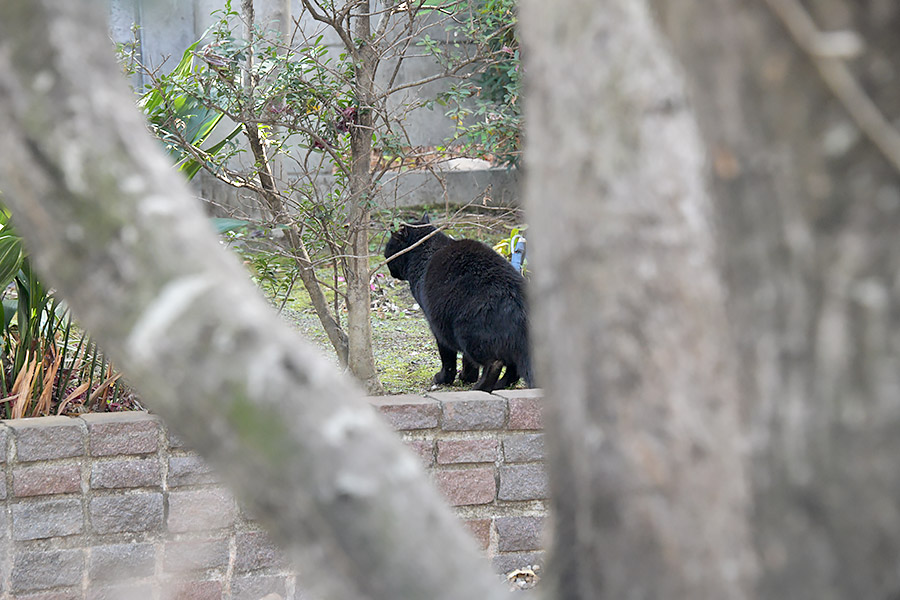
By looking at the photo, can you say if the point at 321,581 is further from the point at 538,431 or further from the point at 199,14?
the point at 199,14

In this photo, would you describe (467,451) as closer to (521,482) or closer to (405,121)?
(521,482)

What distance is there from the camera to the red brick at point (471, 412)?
303 cm

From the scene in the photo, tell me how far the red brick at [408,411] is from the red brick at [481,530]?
38cm

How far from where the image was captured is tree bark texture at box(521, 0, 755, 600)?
716mm

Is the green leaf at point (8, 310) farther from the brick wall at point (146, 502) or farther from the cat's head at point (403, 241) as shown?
the cat's head at point (403, 241)

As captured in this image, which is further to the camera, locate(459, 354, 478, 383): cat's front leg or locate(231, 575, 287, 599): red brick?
locate(459, 354, 478, 383): cat's front leg

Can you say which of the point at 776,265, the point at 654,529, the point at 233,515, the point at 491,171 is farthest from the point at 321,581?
the point at 491,171

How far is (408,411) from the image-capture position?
298 centimetres

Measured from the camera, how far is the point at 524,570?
10.4 ft

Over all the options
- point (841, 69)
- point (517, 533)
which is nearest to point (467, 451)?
point (517, 533)

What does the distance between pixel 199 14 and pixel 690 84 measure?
7.19m

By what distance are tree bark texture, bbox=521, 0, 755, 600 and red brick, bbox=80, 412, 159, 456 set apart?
87.4 inches

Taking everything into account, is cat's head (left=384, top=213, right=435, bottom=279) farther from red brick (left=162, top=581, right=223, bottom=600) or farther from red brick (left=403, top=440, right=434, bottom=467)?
red brick (left=162, top=581, right=223, bottom=600)

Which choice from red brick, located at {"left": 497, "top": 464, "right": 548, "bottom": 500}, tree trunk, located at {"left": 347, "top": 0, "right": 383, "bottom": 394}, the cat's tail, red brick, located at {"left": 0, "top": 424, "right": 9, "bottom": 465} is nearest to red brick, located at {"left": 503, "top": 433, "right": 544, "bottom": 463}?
red brick, located at {"left": 497, "top": 464, "right": 548, "bottom": 500}
